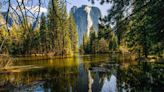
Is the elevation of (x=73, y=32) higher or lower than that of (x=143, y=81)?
higher

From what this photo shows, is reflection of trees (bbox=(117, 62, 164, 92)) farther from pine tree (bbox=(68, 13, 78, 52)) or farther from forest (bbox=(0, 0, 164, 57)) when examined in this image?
pine tree (bbox=(68, 13, 78, 52))

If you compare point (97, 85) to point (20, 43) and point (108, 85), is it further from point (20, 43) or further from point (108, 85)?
point (20, 43)

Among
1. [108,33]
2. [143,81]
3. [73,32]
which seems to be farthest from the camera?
[73,32]

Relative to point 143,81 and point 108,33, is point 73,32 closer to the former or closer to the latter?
point 143,81

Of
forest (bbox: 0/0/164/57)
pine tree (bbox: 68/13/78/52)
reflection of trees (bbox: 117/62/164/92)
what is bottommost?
reflection of trees (bbox: 117/62/164/92)

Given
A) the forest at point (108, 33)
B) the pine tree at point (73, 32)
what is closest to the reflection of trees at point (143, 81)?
the forest at point (108, 33)

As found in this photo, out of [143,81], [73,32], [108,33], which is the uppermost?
[73,32]

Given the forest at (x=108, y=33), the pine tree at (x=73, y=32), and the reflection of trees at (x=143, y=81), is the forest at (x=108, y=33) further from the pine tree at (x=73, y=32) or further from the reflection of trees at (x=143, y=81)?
the reflection of trees at (x=143, y=81)

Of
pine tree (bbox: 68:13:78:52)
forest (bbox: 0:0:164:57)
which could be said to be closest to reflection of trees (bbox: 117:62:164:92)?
forest (bbox: 0:0:164:57)

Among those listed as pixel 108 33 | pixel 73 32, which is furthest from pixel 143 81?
pixel 73 32

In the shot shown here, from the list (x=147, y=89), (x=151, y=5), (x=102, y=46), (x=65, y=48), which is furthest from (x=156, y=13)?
(x=102, y=46)

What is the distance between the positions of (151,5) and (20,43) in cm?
7123

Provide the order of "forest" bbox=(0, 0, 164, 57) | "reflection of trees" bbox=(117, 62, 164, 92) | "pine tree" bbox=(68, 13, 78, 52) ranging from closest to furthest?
"forest" bbox=(0, 0, 164, 57), "reflection of trees" bbox=(117, 62, 164, 92), "pine tree" bbox=(68, 13, 78, 52)

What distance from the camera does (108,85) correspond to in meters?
23.2
